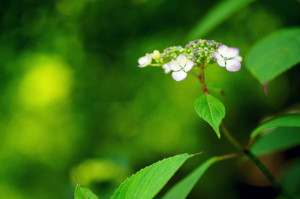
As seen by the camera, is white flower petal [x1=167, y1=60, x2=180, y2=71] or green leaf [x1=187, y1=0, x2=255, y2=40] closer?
white flower petal [x1=167, y1=60, x2=180, y2=71]

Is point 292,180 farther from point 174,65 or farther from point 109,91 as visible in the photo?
point 174,65

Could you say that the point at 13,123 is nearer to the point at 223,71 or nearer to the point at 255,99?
the point at 223,71

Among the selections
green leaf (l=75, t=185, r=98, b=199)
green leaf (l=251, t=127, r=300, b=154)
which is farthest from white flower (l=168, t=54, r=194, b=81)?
green leaf (l=251, t=127, r=300, b=154)

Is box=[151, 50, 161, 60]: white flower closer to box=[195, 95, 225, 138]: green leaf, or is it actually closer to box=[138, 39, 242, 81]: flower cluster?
box=[138, 39, 242, 81]: flower cluster

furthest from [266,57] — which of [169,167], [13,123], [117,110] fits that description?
[13,123]

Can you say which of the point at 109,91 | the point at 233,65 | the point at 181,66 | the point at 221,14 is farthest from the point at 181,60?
the point at 109,91
